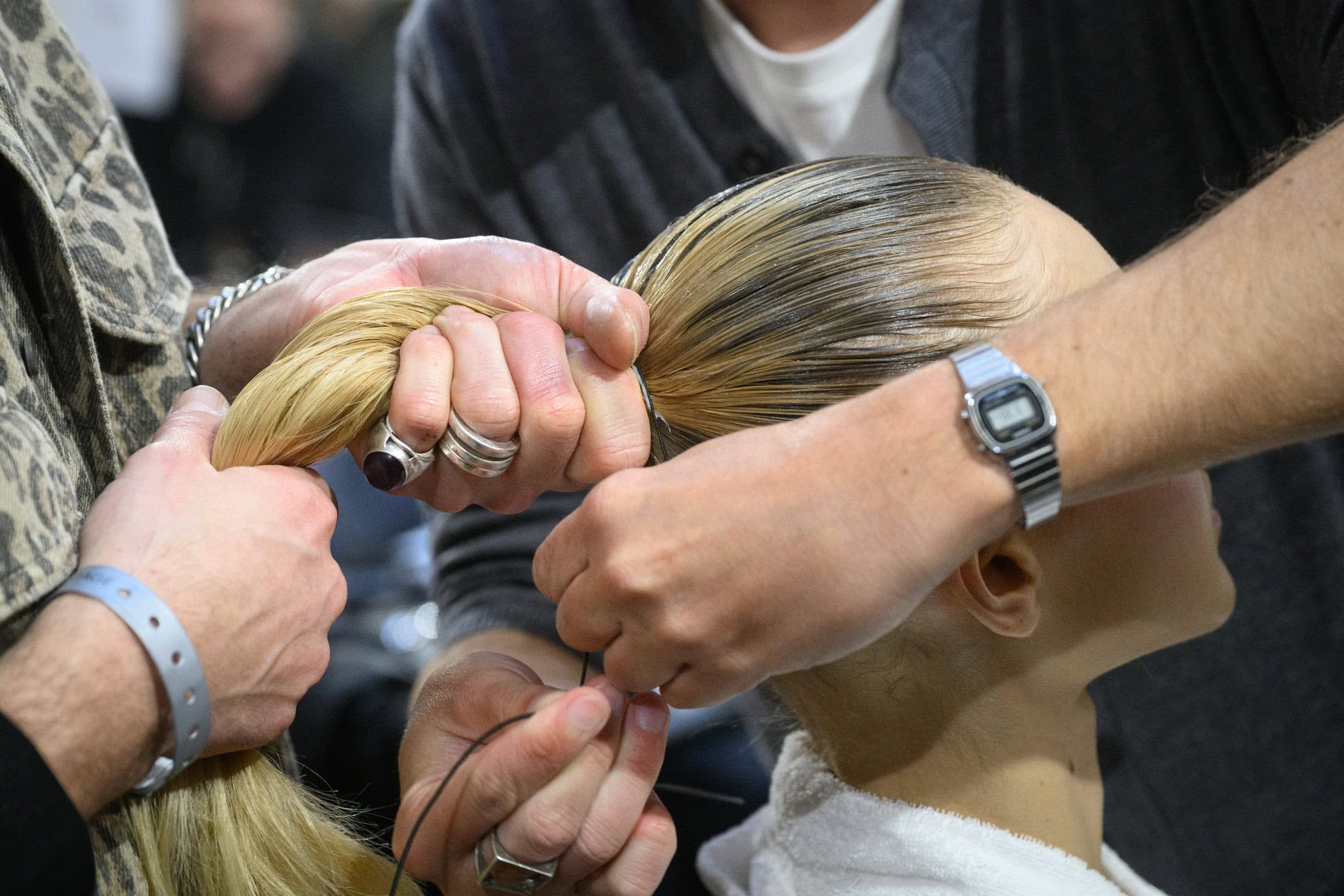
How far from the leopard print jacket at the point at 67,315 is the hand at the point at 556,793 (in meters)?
0.22

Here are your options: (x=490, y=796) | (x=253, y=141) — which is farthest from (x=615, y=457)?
(x=253, y=141)

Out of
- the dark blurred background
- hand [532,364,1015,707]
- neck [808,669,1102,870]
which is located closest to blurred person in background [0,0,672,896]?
hand [532,364,1015,707]

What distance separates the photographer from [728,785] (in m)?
1.35

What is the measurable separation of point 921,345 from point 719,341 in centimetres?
16

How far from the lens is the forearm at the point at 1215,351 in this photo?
654 mm

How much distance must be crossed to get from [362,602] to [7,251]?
1.62 m

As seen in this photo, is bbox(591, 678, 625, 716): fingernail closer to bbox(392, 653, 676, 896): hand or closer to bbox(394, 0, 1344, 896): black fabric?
bbox(392, 653, 676, 896): hand

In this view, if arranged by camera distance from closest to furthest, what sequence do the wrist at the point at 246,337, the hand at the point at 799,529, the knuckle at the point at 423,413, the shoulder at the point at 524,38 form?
the hand at the point at 799,529
the knuckle at the point at 423,413
the wrist at the point at 246,337
the shoulder at the point at 524,38

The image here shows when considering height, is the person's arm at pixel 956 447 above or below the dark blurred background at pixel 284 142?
above

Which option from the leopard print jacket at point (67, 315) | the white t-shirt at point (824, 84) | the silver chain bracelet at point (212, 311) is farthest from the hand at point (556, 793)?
the white t-shirt at point (824, 84)

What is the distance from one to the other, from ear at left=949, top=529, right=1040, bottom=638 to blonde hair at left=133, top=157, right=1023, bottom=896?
0.17 metres

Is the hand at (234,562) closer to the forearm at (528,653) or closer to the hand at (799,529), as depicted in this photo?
the hand at (799,529)

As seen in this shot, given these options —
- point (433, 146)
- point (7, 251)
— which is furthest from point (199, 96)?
point (7, 251)

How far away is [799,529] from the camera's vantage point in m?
0.66
